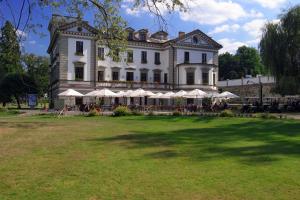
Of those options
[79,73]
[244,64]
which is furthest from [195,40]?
[244,64]

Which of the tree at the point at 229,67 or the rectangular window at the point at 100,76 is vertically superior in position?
the tree at the point at 229,67

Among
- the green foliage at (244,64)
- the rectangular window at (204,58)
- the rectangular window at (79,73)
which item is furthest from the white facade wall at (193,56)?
the green foliage at (244,64)

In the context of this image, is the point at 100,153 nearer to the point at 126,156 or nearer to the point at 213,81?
the point at 126,156

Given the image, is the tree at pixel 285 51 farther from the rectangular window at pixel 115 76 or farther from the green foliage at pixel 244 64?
the green foliage at pixel 244 64

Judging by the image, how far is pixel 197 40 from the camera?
65.4m

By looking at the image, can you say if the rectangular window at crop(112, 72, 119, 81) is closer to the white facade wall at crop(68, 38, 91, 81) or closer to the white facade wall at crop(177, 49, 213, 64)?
the white facade wall at crop(68, 38, 91, 81)

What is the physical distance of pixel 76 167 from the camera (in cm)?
1020

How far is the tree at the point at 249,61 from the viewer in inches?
4198

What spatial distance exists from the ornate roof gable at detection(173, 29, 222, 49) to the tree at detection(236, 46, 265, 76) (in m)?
42.1

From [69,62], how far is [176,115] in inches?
915

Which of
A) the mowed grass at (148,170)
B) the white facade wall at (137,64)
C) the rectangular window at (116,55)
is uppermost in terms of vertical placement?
the white facade wall at (137,64)

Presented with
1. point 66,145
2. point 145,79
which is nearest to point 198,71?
point 145,79

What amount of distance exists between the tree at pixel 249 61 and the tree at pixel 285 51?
63.5 metres

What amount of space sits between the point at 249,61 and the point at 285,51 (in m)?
66.5
